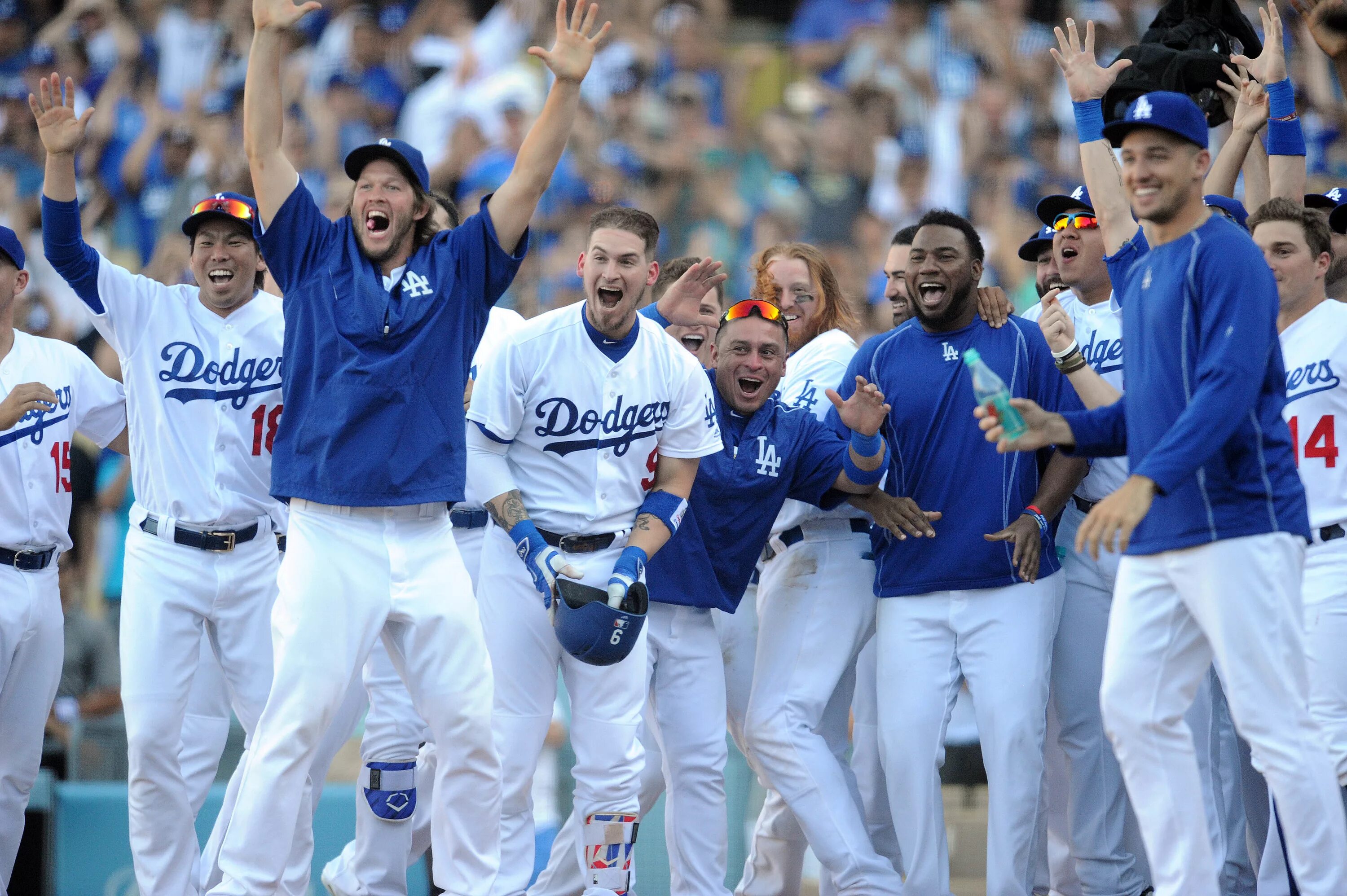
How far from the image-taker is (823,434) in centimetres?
565

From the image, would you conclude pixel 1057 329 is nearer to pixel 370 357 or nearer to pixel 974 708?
pixel 974 708

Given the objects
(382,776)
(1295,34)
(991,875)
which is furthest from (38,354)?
(1295,34)

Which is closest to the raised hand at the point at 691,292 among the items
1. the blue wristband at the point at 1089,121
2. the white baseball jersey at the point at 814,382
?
the white baseball jersey at the point at 814,382

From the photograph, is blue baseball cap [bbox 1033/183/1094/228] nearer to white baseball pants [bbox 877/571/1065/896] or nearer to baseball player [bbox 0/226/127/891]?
white baseball pants [bbox 877/571/1065/896]

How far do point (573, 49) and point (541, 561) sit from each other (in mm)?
1626

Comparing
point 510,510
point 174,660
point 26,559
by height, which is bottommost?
point 174,660

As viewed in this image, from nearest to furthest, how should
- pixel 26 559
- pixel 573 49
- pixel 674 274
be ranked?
pixel 573 49 → pixel 26 559 → pixel 674 274

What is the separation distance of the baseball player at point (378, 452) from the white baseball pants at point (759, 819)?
155 centimetres

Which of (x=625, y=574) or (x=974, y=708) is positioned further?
(x=974, y=708)

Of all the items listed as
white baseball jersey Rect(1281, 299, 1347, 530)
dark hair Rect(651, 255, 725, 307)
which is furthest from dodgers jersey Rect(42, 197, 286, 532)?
white baseball jersey Rect(1281, 299, 1347, 530)

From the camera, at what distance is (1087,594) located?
18.3 ft

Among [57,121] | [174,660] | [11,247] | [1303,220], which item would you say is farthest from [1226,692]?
[11,247]

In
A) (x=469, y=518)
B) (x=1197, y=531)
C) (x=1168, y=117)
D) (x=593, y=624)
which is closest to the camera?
(x=1197, y=531)

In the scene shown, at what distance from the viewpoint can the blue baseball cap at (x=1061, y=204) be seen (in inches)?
233
